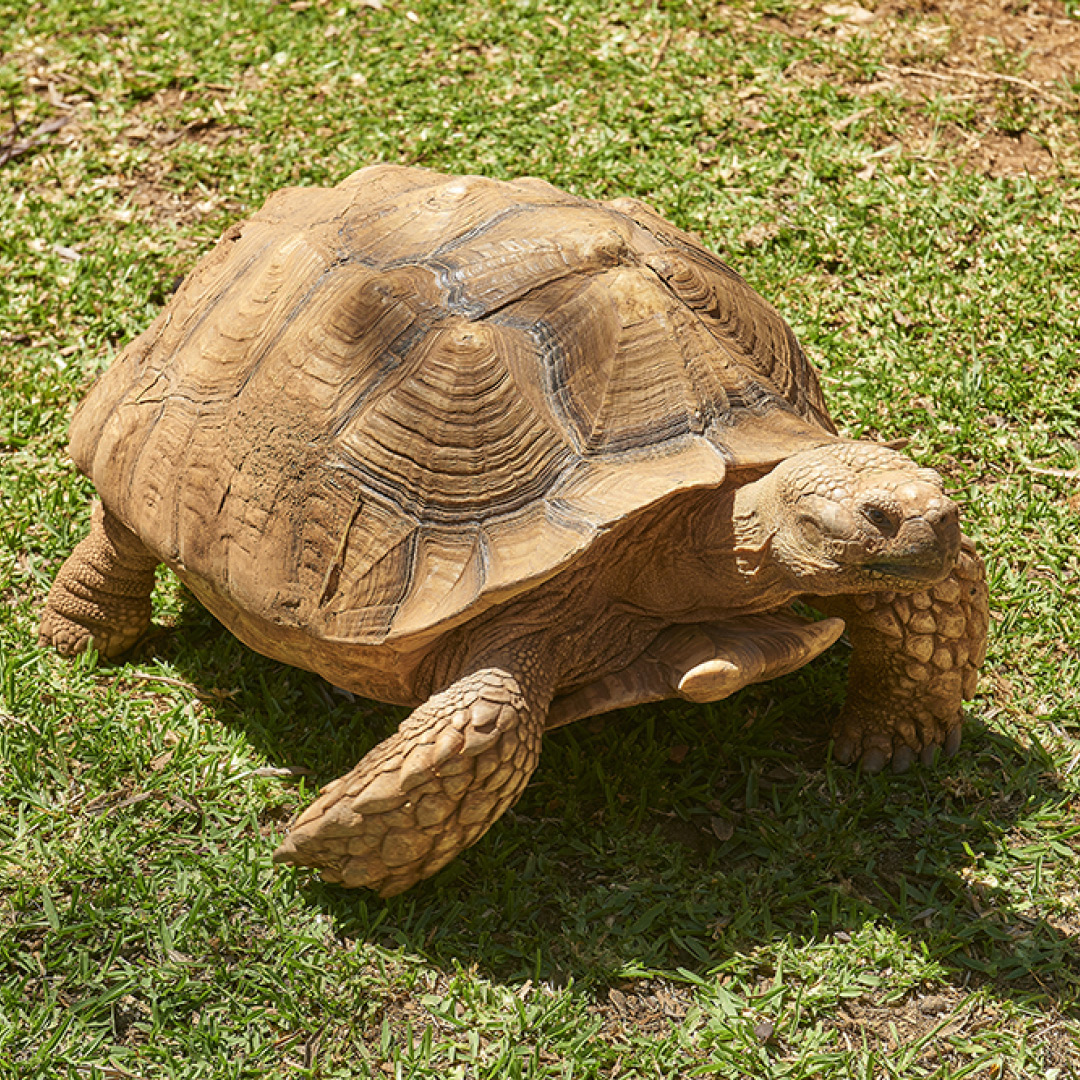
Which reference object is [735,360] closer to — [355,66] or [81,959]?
[81,959]

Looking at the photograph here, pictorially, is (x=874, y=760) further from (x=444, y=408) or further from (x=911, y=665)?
(x=444, y=408)

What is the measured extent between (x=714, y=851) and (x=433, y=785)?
900mm

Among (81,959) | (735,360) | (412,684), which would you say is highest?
(735,360)

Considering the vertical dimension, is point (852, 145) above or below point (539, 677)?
above

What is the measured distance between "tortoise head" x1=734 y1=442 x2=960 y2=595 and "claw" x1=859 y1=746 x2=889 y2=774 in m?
0.78

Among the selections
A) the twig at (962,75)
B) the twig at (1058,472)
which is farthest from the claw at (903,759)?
the twig at (962,75)

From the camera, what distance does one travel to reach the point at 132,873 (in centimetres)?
331

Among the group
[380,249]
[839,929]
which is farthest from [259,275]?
[839,929]

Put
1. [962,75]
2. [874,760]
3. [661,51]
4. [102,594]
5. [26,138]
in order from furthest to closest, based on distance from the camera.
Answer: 1. [661,51]
2. [962,75]
3. [26,138]
4. [102,594]
5. [874,760]

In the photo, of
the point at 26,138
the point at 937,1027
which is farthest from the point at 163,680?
the point at 26,138

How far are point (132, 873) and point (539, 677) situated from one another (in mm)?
1280

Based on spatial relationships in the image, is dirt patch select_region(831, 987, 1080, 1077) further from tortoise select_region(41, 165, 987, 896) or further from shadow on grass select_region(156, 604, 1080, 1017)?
tortoise select_region(41, 165, 987, 896)

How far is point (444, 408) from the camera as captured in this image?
10.1ft

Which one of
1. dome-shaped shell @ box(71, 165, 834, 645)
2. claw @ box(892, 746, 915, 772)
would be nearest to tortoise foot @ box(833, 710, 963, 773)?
claw @ box(892, 746, 915, 772)
